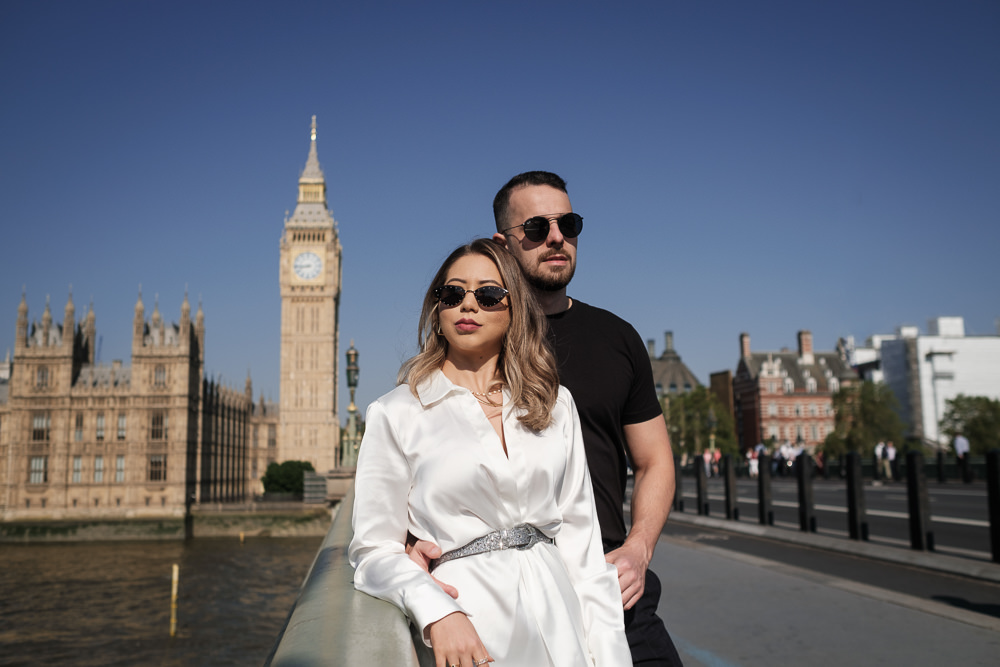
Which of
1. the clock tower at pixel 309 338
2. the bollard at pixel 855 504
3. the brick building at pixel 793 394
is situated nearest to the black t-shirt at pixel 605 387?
the bollard at pixel 855 504

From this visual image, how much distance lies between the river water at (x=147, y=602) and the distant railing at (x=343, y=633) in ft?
54.0

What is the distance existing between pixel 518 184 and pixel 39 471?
74287 millimetres

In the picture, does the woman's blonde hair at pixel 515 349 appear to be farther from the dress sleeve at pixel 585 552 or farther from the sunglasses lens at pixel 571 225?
the sunglasses lens at pixel 571 225

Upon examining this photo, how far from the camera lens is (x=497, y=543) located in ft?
5.93

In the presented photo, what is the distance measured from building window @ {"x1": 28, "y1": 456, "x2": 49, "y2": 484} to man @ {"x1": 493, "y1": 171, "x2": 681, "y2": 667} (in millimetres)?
73824

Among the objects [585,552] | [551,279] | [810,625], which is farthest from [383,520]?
[810,625]

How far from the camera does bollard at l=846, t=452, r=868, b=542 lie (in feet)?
31.0

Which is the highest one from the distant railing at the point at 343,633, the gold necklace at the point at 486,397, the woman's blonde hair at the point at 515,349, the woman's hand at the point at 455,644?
the woman's blonde hair at the point at 515,349

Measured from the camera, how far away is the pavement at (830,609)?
3.75m

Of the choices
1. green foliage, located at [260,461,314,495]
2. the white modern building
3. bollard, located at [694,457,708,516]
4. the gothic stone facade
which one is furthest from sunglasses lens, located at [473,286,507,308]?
green foliage, located at [260,461,314,495]

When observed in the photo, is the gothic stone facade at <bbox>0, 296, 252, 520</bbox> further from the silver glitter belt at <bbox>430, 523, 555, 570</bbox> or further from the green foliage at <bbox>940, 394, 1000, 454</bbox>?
the silver glitter belt at <bbox>430, 523, 555, 570</bbox>

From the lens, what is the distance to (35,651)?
2270 cm

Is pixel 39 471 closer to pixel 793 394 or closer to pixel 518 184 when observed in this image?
pixel 793 394

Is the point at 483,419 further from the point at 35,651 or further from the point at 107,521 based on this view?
the point at 107,521
